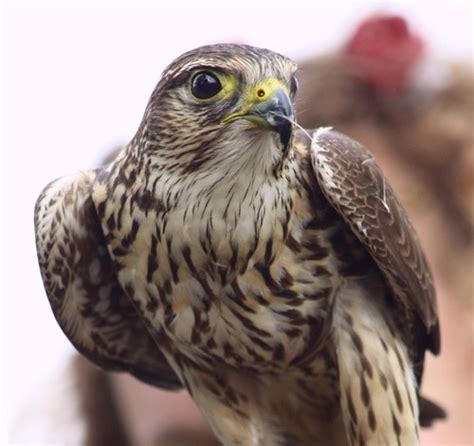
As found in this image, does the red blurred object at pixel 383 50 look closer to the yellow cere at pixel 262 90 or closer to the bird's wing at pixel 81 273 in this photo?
the bird's wing at pixel 81 273

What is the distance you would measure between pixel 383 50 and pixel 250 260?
2398mm

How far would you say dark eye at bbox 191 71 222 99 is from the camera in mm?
2766

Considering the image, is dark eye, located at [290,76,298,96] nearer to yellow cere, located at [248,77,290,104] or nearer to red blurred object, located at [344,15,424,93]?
yellow cere, located at [248,77,290,104]

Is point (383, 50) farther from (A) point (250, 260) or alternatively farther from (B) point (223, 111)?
(B) point (223, 111)

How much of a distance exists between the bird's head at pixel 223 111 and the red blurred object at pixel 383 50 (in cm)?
238

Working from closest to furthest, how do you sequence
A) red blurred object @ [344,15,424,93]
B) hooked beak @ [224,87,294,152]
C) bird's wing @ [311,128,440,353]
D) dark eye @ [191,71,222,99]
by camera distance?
hooked beak @ [224,87,294,152] → dark eye @ [191,71,222,99] → bird's wing @ [311,128,440,353] → red blurred object @ [344,15,424,93]

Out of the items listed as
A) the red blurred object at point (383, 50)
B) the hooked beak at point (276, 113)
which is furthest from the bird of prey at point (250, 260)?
the red blurred object at point (383, 50)

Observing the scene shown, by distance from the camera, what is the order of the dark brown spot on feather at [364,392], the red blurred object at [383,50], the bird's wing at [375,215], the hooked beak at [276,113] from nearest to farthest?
1. the hooked beak at [276,113]
2. the bird's wing at [375,215]
3. the dark brown spot on feather at [364,392]
4. the red blurred object at [383,50]

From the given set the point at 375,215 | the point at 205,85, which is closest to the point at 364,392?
the point at 375,215

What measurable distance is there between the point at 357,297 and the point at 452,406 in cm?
246

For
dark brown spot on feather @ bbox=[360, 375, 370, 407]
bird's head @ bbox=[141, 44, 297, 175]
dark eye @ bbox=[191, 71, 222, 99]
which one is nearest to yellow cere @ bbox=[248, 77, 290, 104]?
bird's head @ bbox=[141, 44, 297, 175]

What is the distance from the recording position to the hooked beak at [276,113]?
2604 mm

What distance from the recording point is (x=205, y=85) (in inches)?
110

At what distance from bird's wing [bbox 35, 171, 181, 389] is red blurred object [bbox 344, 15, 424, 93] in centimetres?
221
